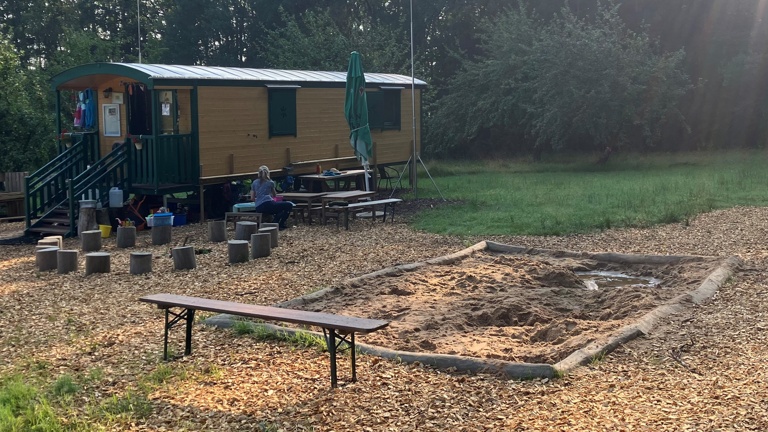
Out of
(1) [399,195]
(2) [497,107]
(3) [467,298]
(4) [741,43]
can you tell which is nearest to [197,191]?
(1) [399,195]

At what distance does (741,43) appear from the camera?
3039cm

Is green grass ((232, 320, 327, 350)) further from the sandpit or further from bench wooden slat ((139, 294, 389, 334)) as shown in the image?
bench wooden slat ((139, 294, 389, 334))

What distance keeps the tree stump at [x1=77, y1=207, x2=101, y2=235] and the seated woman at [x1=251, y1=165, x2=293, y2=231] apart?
8.76 ft

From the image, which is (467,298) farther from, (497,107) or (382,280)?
(497,107)

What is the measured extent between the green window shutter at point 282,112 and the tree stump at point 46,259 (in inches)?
270

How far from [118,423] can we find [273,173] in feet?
40.9

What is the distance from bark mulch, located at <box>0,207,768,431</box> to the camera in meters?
5.34

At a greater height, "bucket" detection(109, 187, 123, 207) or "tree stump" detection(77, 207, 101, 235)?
"bucket" detection(109, 187, 123, 207)

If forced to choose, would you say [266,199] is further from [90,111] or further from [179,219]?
[90,111]

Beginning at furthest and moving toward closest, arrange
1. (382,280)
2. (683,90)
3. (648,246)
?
(683,90) → (648,246) → (382,280)

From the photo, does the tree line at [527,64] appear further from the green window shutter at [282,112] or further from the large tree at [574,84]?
the green window shutter at [282,112]

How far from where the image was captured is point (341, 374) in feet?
20.5

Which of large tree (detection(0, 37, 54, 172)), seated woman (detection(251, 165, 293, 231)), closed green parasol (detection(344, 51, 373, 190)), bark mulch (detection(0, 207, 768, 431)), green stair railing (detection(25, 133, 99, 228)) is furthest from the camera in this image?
large tree (detection(0, 37, 54, 172))

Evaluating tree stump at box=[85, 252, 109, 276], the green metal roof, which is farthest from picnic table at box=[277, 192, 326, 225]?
tree stump at box=[85, 252, 109, 276]
